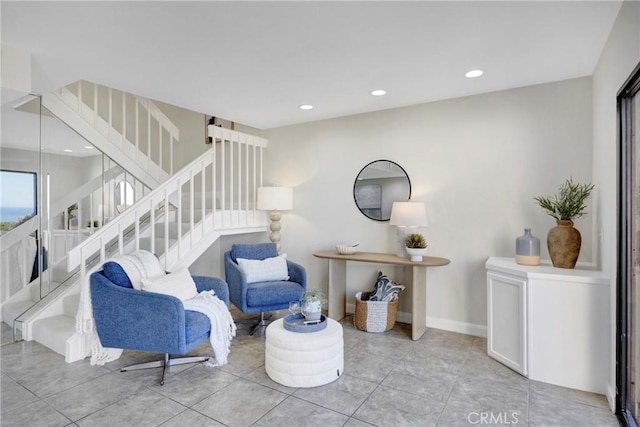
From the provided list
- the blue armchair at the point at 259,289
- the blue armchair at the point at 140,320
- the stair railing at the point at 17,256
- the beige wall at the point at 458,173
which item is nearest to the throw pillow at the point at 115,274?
the blue armchair at the point at 140,320

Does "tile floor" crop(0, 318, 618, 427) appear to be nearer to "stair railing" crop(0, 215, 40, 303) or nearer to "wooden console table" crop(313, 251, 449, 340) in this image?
"wooden console table" crop(313, 251, 449, 340)

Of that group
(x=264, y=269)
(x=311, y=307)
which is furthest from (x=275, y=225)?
(x=311, y=307)

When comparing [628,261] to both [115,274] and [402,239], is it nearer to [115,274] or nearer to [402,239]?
[402,239]

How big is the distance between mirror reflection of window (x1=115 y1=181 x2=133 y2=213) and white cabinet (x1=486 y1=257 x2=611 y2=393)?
4780mm

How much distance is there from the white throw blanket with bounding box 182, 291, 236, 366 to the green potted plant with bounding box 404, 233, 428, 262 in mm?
1816

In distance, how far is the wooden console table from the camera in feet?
10.8

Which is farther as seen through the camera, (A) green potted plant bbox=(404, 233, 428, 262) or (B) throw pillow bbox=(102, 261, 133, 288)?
(A) green potted plant bbox=(404, 233, 428, 262)

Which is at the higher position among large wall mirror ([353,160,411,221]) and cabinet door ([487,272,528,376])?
large wall mirror ([353,160,411,221])

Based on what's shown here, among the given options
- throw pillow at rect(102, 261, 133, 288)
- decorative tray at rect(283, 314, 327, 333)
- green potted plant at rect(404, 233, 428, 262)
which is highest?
green potted plant at rect(404, 233, 428, 262)

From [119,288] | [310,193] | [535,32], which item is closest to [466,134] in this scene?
[535,32]

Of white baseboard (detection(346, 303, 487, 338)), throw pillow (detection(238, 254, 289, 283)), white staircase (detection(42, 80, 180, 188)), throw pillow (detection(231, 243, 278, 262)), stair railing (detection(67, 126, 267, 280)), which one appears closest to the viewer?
stair railing (detection(67, 126, 267, 280))

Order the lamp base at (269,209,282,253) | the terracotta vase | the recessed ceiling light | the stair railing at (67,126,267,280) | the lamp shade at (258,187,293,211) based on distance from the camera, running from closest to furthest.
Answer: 1. the terracotta vase
2. the recessed ceiling light
3. the stair railing at (67,126,267,280)
4. the lamp shade at (258,187,293,211)
5. the lamp base at (269,209,282,253)

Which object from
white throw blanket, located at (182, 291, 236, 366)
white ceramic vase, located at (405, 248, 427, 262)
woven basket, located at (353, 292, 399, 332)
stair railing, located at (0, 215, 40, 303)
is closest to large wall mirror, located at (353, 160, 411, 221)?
white ceramic vase, located at (405, 248, 427, 262)

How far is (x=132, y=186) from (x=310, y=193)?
8.49 feet
